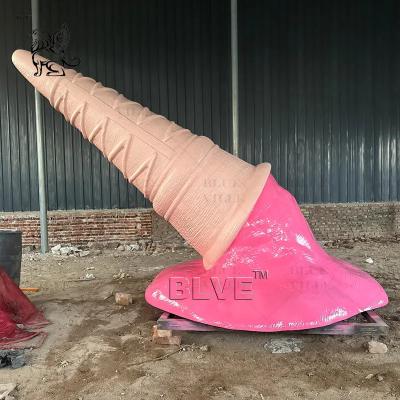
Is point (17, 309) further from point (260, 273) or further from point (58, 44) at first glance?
point (58, 44)

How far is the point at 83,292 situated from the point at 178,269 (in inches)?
69.7

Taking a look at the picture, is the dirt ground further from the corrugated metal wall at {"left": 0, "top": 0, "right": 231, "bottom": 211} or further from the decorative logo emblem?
the decorative logo emblem

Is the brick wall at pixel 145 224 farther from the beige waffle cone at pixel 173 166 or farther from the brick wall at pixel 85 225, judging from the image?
the beige waffle cone at pixel 173 166

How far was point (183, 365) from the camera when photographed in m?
3.55

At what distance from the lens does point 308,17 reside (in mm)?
8836

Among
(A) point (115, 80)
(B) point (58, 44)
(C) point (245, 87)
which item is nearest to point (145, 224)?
(A) point (115, 80)

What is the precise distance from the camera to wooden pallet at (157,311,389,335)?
3840 mm

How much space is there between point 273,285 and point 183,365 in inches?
40.1

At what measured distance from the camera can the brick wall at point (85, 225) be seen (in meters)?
8.55

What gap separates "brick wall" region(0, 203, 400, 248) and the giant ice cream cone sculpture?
4534 mm

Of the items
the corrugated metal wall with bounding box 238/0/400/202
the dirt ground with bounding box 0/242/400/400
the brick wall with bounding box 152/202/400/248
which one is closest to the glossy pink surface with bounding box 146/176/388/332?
the dirt ground with bounding box 0/242/400/400

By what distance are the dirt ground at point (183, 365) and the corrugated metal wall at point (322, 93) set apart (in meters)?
4.37

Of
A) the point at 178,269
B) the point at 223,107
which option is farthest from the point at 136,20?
the point at 178,269

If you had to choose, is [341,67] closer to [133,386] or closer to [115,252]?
[115,252]
